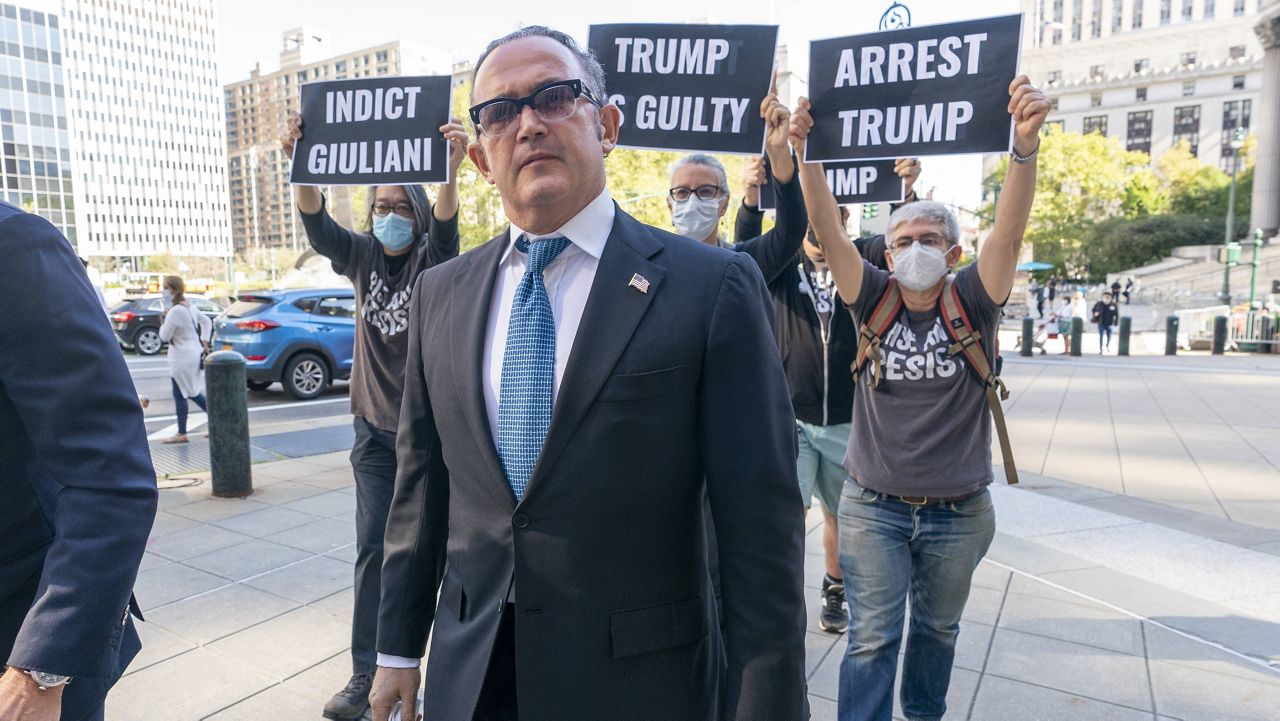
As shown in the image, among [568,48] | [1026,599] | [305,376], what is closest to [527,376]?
[568,48]

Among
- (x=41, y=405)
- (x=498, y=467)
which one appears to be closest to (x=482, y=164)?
(x=498, y=467)

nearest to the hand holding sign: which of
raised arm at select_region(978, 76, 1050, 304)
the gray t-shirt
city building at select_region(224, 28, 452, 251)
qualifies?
raised arm at select_region(978, 76, 1050, 304)

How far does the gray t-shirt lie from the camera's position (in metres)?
2.85

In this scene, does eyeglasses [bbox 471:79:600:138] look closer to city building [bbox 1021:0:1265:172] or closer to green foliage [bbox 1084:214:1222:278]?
green foliage [bbox 1084:214:1222:278]

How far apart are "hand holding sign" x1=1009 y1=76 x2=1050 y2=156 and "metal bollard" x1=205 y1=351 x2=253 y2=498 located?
19.4ft

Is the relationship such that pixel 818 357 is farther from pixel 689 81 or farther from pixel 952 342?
pixel 689 81

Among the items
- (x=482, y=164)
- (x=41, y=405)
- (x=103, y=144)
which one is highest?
(x=103, y=144)

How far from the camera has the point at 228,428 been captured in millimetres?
6629

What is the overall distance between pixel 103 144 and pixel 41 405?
456ft

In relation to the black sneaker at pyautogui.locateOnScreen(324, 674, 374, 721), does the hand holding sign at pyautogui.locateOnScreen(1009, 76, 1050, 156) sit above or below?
above

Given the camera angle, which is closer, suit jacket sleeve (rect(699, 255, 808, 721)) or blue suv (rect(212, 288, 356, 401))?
suit jacket sleeve (rect(699, 255, 808, 721))

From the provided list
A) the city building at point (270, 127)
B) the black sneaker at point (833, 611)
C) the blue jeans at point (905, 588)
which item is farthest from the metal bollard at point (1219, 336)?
the city building at point (270, 127)

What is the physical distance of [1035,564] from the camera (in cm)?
509

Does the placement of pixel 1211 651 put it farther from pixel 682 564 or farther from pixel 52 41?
pixel 52 41
